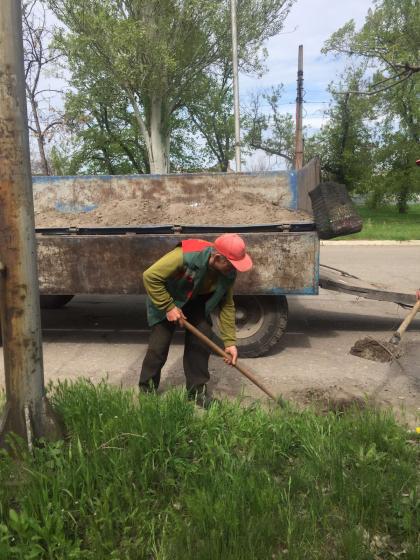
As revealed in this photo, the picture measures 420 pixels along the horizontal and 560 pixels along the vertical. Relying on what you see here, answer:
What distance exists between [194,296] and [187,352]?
442mm

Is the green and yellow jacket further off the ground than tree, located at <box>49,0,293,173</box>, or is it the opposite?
tree, located at <box>49,0,293,173</box>

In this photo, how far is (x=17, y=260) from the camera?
2.49 m

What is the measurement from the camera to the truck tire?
4.80 metres

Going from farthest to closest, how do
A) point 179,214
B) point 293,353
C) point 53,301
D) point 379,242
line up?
point 379,242
point 53,301
point 179,214
point 293,353

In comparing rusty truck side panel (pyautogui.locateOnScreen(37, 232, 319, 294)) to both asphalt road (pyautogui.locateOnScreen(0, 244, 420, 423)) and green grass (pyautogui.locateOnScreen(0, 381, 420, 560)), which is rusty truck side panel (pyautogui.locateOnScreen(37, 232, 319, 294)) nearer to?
asphalt road (pyautogui.locateOnScreen(0, 244, 420, 423))

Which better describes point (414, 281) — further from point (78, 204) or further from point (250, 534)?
point (250, 534)

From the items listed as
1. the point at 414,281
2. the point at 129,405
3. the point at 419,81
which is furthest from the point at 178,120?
the point at 129,405

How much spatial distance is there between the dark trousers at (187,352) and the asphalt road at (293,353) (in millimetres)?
364

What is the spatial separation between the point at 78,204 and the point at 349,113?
29225 millimetres

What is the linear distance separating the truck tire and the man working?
3.50 ft

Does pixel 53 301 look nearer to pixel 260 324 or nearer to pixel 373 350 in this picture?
pixel 260 324

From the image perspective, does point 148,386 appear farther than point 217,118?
No

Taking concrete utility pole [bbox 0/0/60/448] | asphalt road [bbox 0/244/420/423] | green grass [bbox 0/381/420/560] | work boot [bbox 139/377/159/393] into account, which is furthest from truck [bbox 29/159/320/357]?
concrete utility pole [bbox 0/0/60/448]

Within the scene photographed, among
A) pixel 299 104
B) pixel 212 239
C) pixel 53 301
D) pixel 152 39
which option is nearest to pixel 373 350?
pixel 212 239
